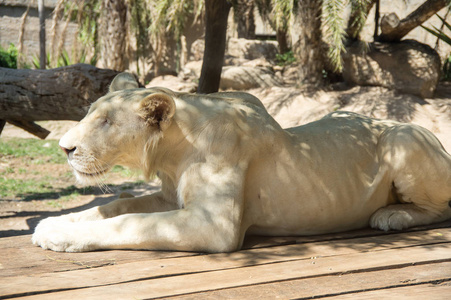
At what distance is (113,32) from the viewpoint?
15.5 m

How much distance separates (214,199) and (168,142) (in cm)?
54

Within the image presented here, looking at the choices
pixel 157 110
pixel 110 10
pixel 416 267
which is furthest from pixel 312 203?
pixel 110 10

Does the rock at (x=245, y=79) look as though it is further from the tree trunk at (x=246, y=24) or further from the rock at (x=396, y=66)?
the tree trunk at (x=246, y=24)

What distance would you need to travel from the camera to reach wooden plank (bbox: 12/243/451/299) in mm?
2607

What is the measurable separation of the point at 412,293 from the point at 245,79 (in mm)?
14138

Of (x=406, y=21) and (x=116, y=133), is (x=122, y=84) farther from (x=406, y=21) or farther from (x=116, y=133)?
(x=406, y=21)

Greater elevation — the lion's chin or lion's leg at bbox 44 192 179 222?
the lion's chin

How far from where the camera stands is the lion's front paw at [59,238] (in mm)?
3291

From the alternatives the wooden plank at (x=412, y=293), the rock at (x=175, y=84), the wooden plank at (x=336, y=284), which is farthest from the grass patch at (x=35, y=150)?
the wooden plank at (x=412, y=293)

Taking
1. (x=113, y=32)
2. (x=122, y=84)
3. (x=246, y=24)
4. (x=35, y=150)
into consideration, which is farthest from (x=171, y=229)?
(x=246, y=24)

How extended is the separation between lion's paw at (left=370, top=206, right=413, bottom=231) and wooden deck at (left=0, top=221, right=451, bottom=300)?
0.34 metres

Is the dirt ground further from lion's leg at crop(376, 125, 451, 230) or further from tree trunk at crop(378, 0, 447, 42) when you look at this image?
lion's leg at crop(376, 125, 451, 230)

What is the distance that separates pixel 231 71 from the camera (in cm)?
1670

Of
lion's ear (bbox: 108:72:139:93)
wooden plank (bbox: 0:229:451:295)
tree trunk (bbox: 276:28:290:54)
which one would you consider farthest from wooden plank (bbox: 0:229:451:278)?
tree trunk (bbox: 276:28:290:54)
